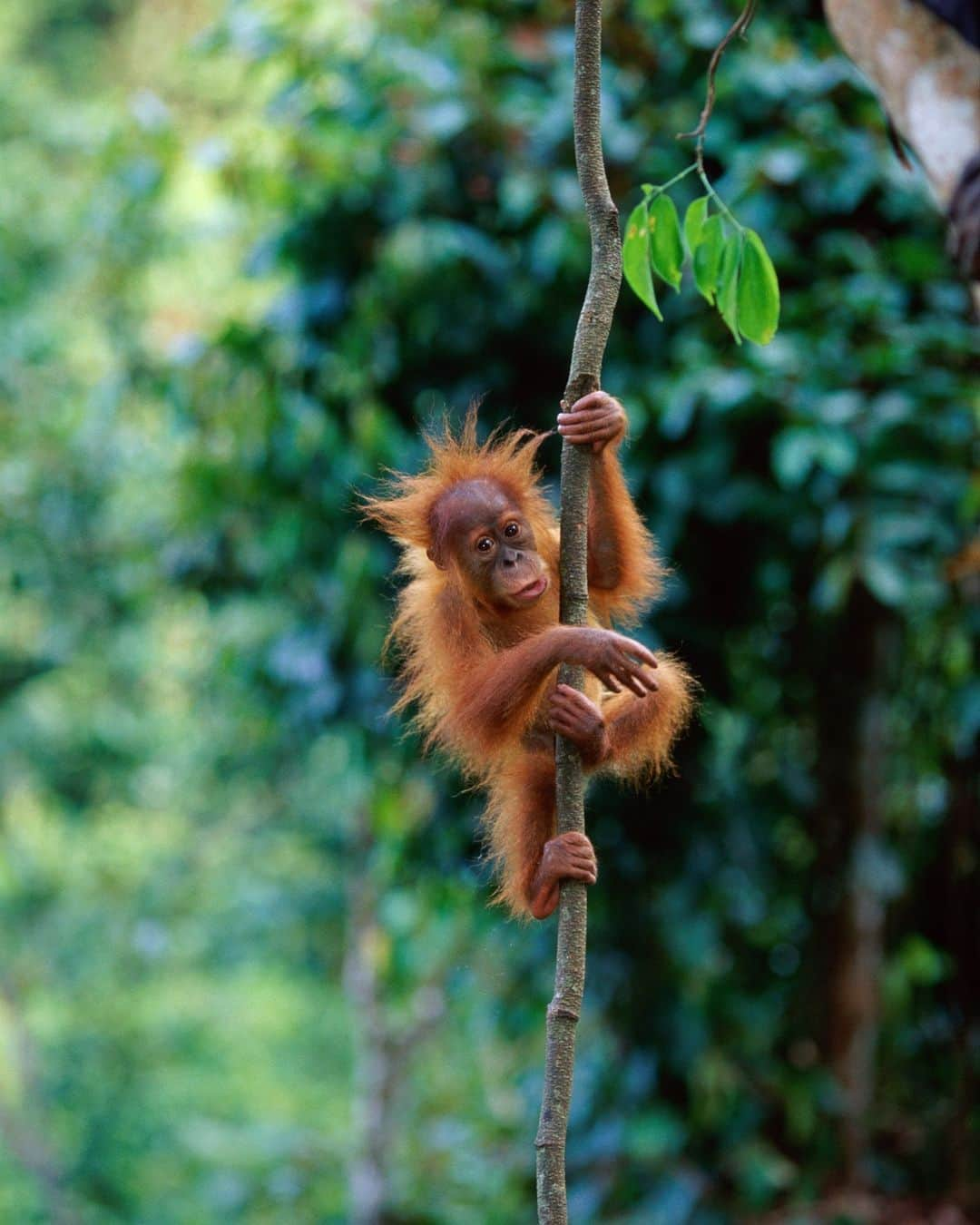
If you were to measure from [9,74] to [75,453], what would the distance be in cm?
370

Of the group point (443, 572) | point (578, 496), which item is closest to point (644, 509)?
point (443, 572)

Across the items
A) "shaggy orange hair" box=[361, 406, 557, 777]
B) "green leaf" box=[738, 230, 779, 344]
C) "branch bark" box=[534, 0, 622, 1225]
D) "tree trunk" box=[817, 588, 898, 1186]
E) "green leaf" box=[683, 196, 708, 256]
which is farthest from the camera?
"tree trunk" box=[817, 588, 898, 1186]

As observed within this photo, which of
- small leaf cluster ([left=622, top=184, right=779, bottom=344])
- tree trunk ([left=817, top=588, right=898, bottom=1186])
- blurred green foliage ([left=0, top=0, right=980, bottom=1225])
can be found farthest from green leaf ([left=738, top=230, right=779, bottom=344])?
tree trunk ([left=817, top=588, right=898, bottom=1186])

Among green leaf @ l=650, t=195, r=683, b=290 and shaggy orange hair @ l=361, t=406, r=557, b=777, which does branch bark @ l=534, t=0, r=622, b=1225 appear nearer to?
green leaf @ l=650, t=195, r=683, b=290

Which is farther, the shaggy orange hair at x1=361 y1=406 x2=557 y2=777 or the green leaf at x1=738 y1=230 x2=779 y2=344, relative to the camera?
the shaggy orange hair at x1=361 y1=406 x2=557 y2=777

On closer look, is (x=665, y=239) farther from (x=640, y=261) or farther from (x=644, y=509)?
(x=644, y=509)

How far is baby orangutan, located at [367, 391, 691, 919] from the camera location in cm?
213

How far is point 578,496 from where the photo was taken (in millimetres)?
1646

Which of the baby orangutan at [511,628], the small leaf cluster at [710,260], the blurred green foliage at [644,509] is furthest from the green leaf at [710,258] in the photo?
the blurred green foliage at [644,509]

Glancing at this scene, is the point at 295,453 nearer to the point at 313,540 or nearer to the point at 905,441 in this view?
the point at 313,540

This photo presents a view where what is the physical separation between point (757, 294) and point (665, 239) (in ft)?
0.52

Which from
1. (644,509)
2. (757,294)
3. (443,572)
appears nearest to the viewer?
(757,294)

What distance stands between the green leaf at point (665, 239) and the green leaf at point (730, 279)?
0.07 meters

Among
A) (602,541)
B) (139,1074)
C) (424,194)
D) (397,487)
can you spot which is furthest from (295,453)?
(139,1074)
